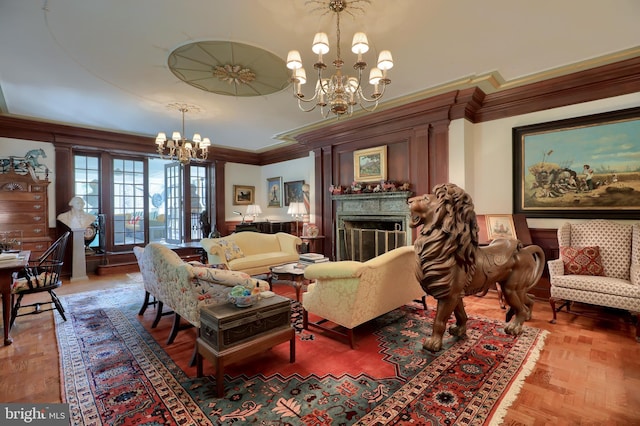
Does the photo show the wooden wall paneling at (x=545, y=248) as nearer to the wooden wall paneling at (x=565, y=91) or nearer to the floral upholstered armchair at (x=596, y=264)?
the floral upholstered armchair at (x=596, y=264)

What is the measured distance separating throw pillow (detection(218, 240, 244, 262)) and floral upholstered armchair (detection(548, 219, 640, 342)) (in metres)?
4.25

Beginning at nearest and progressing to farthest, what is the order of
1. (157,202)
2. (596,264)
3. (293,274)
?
(596,264), (293,274), (157,202)

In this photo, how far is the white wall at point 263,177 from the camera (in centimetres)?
739

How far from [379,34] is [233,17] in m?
1.33

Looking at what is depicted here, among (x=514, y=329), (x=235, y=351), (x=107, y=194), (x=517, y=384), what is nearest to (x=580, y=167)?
(x=514, y=329)

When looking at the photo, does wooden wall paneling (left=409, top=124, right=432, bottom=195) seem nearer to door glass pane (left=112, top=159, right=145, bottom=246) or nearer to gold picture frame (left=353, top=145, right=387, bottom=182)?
gold picture frame (left=353, top=145, right=387, bottom=182)

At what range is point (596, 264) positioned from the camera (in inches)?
133

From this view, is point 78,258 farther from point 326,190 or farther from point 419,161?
point 419,161

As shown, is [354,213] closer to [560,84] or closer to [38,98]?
[560,84]

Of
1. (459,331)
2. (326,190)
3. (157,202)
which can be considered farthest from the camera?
(157,202)

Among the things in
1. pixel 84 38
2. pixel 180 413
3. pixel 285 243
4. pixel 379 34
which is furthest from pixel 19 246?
pixel 379 34

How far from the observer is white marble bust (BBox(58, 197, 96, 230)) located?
557 cm

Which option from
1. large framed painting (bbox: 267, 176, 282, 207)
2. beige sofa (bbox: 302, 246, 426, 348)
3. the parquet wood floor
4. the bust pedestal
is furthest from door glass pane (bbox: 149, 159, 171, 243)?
beige sofa (bbox: 302, 246, 426, 348)

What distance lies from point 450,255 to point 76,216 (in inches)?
254
